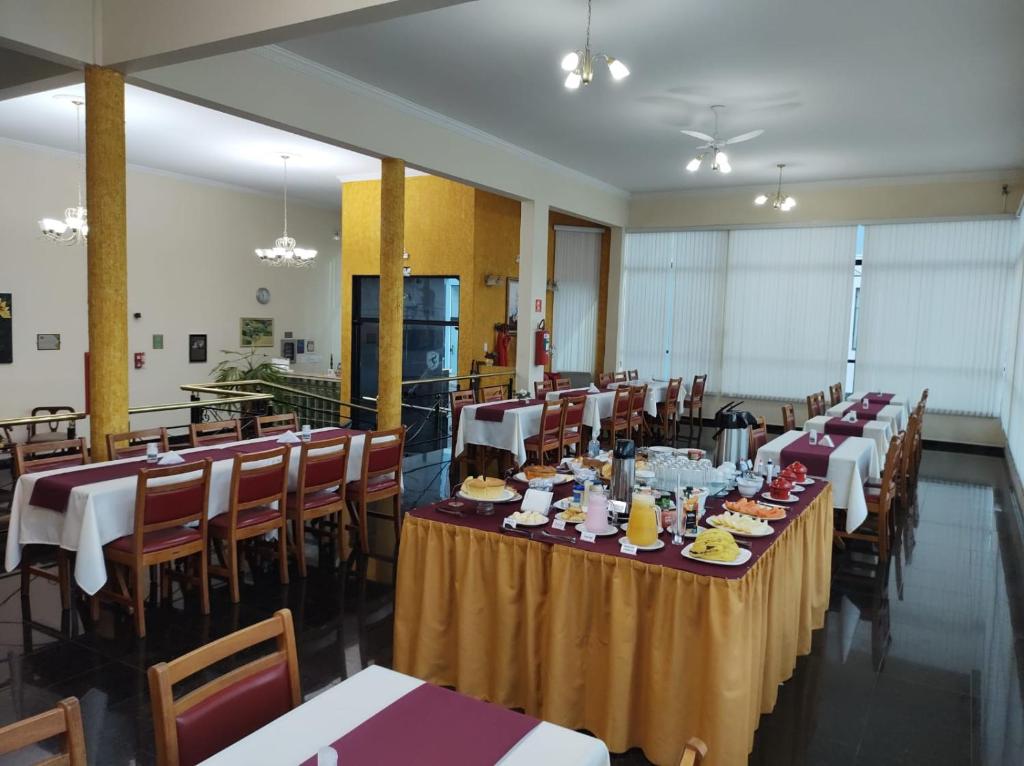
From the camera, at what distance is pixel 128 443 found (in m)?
4.97

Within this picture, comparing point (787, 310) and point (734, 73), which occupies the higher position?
point (734, 73)

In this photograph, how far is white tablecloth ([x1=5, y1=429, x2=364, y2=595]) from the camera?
3582mm

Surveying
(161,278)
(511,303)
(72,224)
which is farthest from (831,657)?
(161,278)

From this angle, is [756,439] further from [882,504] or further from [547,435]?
[547,435]

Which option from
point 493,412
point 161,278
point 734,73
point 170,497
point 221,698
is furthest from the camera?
point 161,278

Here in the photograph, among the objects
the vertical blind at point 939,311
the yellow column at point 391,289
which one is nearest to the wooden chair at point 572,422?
the yellow column at point 391,289

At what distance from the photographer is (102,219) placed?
4680 millimetres

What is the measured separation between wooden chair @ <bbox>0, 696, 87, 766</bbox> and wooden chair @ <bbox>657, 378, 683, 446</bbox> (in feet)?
28.6

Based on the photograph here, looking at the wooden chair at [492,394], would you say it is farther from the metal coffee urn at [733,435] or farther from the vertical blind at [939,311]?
the vertical blind at [939,311]

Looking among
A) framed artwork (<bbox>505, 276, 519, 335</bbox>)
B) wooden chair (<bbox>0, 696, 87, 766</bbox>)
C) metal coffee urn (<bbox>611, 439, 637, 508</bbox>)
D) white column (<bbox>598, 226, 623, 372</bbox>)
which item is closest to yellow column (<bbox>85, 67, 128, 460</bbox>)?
metal coffee urn (<bbox>611, 439, 637, 508</bbox>)

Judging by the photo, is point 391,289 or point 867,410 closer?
point 391,289

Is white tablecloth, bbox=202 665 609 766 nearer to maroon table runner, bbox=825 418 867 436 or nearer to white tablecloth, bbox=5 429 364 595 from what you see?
white tablecloth, bbox=5 429 364 595

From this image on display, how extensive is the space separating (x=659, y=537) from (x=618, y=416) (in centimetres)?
581

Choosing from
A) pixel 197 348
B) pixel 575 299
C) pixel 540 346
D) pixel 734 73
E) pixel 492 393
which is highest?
pixel 734 73
